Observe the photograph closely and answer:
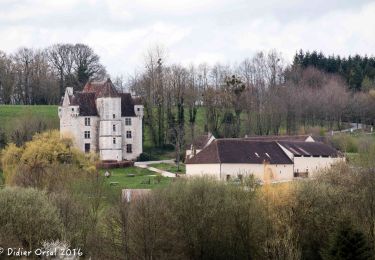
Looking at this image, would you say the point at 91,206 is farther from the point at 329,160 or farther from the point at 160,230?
the point at 329,160

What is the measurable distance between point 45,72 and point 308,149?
140 feet

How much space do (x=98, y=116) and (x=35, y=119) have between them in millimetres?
6012

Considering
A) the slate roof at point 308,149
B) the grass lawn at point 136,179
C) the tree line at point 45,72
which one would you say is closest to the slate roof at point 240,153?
the slate roof at point 308,149

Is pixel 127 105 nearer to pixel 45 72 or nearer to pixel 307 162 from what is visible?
pixel 307 162

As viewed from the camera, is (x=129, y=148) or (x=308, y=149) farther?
(x=129, y=148)

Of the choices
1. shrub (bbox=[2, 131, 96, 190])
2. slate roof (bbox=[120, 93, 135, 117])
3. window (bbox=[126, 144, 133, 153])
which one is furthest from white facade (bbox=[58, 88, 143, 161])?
shrub (bbox=[2, 131, 96, 190])

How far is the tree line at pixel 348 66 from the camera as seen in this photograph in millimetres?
117375

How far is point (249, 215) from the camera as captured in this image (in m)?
40.6

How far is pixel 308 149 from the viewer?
68.5 meters

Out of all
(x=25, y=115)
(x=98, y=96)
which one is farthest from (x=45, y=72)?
(x=98, y=96)

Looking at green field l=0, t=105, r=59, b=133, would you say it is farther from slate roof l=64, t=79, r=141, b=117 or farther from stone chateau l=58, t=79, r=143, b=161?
slate roof l=64, t=79, r=141, b=117

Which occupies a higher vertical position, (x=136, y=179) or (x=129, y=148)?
(x=129, y=148)

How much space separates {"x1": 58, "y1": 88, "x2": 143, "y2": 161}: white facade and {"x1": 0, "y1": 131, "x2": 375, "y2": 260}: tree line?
28202mm

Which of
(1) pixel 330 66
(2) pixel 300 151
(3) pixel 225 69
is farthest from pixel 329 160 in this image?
(1) pixel 330 66
